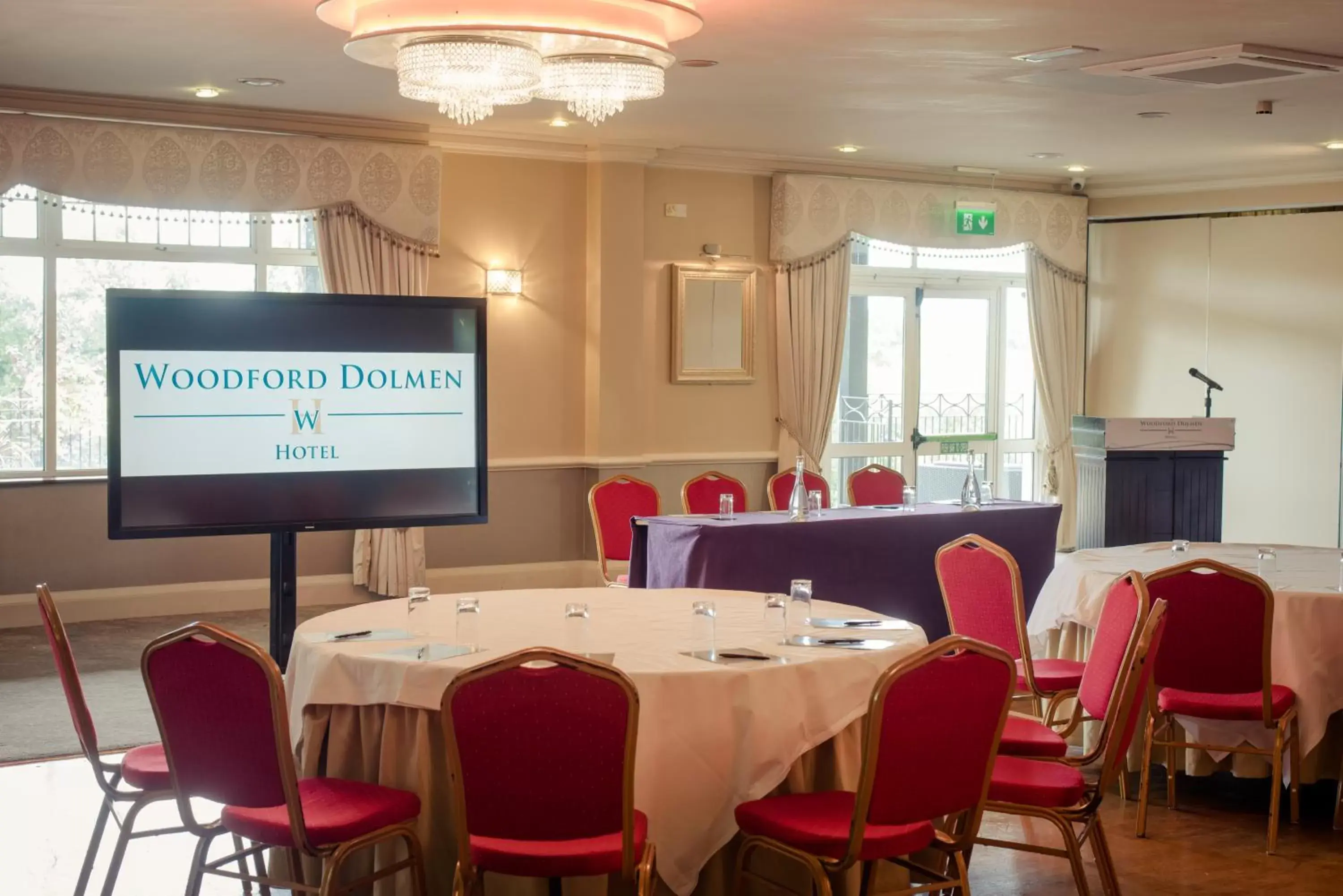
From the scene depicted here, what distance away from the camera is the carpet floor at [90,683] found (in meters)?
6.17

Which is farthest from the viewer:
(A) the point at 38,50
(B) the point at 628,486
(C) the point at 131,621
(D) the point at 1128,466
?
(D) the point at 1128,466

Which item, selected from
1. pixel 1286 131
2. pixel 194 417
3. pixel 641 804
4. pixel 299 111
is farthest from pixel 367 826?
pixel 1286 131

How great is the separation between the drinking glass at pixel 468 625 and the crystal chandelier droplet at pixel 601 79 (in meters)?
2.14

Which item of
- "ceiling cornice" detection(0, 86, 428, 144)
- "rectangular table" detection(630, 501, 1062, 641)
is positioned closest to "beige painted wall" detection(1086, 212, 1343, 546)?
"rectangular table" detection(630, 501, 1062, 641)

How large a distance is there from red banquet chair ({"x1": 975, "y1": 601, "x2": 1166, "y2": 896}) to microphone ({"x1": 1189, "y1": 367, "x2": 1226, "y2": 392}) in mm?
→ 6435

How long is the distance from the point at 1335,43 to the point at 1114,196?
221 inches

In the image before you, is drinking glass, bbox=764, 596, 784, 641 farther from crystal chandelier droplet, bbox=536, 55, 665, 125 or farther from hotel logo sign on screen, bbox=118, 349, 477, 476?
hotel logo sign on screen, bbox=118, 349, 477, 476

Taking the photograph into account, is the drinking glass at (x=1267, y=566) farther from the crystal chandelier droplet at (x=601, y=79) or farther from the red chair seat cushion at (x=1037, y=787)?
the crystal chandelier droplet at (x=601, y=79)

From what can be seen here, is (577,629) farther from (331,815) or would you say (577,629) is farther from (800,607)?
(331,815)

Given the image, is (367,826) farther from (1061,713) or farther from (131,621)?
(131,621)

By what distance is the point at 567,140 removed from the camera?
9719 millimetres

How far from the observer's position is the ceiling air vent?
671cm

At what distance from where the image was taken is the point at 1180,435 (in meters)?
9.70

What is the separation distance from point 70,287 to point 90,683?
272cm
